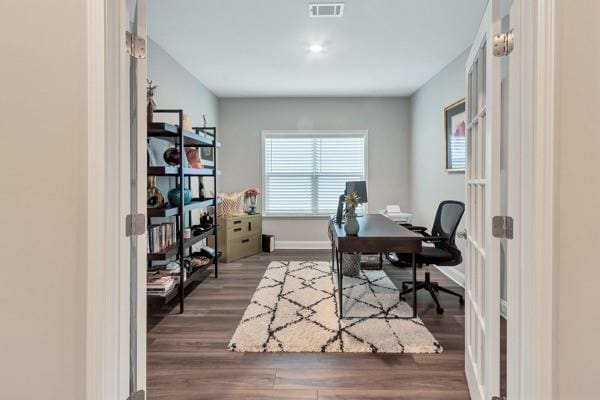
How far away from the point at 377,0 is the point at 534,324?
2548 millimetres

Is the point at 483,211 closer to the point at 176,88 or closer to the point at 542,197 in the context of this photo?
the point at 542,197

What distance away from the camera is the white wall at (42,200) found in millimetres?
1146

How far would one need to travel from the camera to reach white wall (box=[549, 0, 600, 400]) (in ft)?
3.41

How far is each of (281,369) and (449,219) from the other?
225cm

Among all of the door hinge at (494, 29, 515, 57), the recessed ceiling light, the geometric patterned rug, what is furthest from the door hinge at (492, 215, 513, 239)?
the recessed ceiling light

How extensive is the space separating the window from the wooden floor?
3.19 m

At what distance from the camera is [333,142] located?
229 inches

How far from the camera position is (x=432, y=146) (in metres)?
4.72

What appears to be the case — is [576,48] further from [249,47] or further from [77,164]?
[249,47]

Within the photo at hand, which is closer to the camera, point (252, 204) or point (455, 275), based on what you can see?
point (455, 275)

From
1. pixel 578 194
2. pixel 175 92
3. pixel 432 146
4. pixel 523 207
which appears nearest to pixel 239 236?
pixel 175 92

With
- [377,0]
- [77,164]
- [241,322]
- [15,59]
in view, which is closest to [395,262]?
[241,322]

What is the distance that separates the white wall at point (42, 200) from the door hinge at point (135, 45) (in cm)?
17

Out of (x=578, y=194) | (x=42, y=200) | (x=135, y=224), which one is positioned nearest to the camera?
(x=578, y=194)
